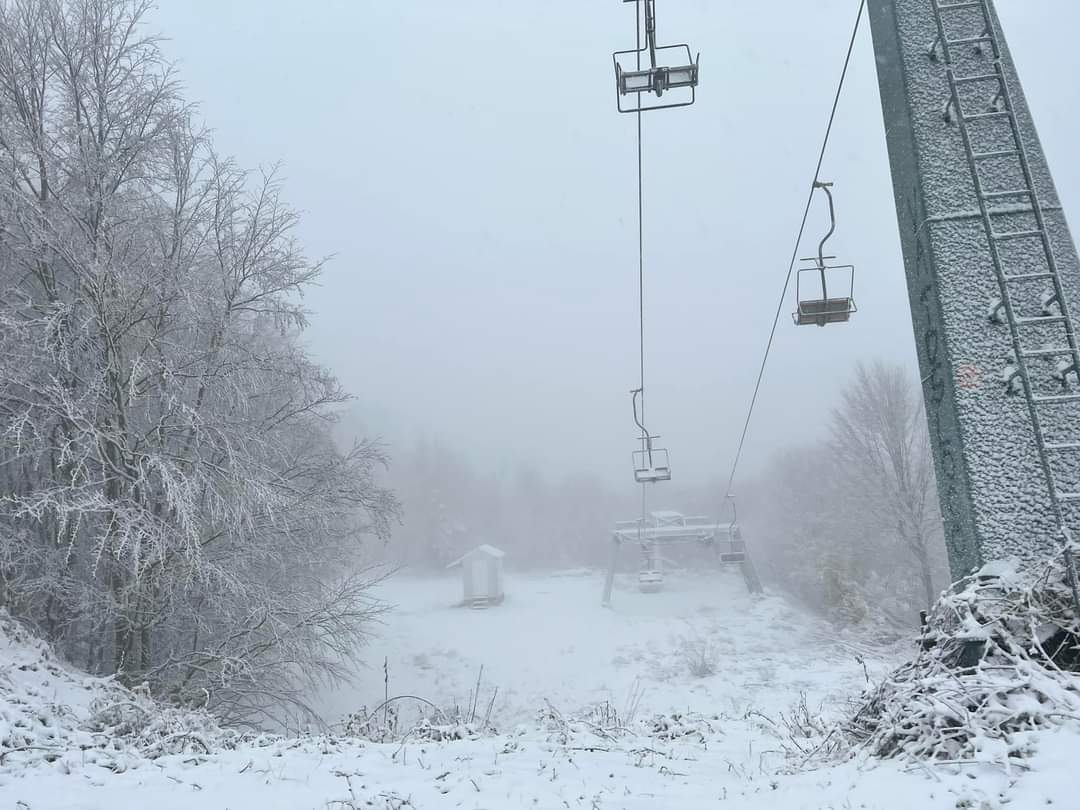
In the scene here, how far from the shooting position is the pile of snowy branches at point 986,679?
2.97 m

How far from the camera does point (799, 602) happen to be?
2798cm

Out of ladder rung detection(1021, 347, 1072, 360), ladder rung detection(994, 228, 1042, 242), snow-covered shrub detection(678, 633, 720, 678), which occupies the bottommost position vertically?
snow-covered shrub detection(678, 633, 720, 678)

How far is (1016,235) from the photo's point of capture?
14.8 ft

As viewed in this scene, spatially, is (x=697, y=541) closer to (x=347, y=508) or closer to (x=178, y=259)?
(x=347, y=508)

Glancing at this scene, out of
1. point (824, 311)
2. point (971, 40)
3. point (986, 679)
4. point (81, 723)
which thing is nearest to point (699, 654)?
point (824, 311)

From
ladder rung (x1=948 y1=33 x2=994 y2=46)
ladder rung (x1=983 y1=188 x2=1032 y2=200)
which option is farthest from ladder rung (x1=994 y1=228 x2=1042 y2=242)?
ladder rung (x1=948 y1=33 x2=994 y2=46)

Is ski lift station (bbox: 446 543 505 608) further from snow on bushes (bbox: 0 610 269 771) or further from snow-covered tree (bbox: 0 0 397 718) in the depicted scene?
snow on bushes (bbox: 0 610 269 771)

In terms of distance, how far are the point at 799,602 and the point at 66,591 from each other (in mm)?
26527

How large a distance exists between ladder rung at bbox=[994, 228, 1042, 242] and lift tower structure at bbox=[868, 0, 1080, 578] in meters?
0.01

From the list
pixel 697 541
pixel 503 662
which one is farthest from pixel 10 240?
pixel 697 541

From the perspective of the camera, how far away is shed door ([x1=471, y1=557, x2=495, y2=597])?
2902 cm

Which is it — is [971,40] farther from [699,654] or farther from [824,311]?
[699,654]

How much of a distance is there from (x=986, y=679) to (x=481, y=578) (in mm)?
27312

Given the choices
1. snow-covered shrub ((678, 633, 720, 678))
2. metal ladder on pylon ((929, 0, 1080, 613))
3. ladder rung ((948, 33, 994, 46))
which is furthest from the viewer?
snow-covered shrub ((678, 633, 720, 678))
